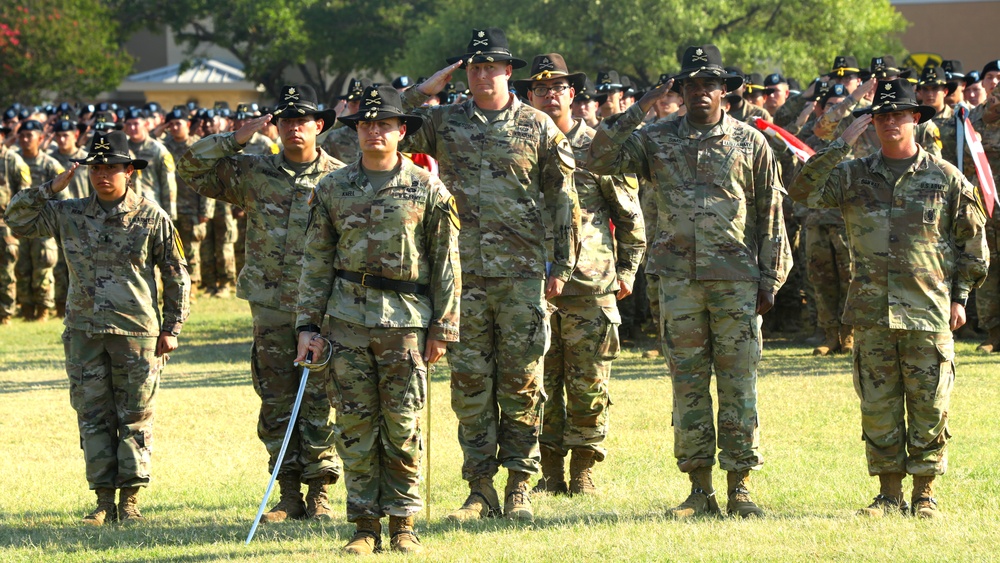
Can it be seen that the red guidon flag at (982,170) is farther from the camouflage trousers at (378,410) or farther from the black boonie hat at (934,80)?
the camouflage trousers at (378,410)

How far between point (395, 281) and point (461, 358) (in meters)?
1.08

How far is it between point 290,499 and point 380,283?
205 cm

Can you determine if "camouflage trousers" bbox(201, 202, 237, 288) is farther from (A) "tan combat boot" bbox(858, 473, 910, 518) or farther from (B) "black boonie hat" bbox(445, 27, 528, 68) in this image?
(A) "tan combat boot" bbox(858, 473, 910, 518)

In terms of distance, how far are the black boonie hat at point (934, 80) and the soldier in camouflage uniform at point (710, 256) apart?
6.78 m

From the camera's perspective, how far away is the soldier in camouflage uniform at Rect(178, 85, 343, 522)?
852cm

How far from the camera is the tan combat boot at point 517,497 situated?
8.17 m

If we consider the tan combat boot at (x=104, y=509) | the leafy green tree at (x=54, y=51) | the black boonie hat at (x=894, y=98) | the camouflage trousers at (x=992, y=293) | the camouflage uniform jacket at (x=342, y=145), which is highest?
the leafy green tree at (x=54, y=51)

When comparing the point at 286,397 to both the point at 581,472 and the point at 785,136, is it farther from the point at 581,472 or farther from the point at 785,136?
the point at 785,136

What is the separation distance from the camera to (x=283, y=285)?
8516 mm

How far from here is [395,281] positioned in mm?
7234

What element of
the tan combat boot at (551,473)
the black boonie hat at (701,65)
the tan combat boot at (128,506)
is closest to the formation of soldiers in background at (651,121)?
the black boonie hat at (701,65)

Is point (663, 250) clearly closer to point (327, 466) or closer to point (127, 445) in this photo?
point (327, 466)

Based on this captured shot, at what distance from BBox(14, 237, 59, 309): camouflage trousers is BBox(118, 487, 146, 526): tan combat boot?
1165cm

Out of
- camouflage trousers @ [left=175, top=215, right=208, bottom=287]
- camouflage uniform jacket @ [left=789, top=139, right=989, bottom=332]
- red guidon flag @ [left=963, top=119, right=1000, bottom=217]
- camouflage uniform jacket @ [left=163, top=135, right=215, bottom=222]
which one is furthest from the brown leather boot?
camouflage trousers @ [left=175, top=215, right=208, bottom=287]
